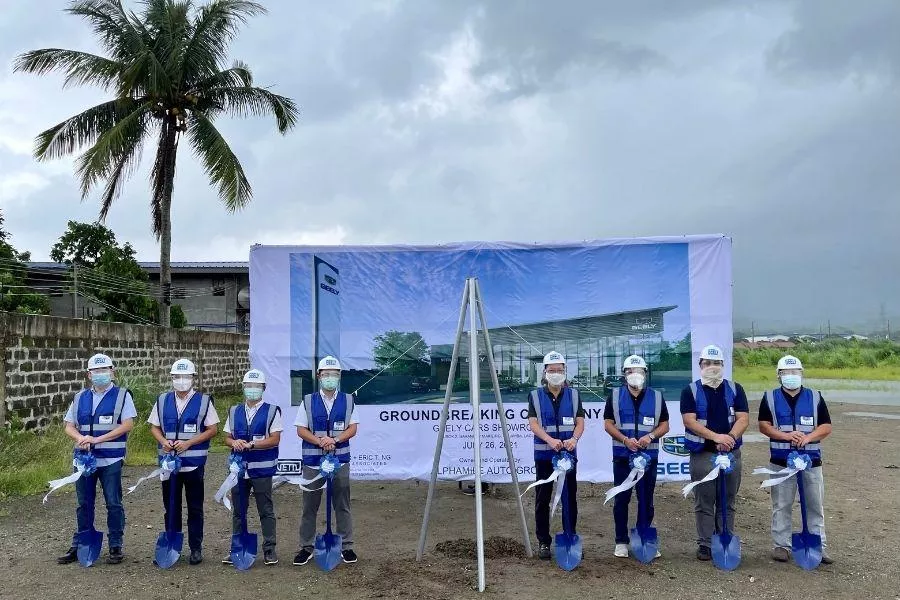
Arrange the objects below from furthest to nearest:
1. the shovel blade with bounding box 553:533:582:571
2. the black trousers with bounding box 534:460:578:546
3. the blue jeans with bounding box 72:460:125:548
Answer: the black trousers with bounding box 534:460:578:546 < the blue jeans with bounding box 72:460:125:548 < the shovel blade with bounding box 553:533:582:571

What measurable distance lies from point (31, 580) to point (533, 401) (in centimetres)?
426

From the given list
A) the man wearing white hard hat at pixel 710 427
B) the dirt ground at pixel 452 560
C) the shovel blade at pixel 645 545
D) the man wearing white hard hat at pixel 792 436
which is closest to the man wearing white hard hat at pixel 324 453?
the dirt ground at pixel 452 560

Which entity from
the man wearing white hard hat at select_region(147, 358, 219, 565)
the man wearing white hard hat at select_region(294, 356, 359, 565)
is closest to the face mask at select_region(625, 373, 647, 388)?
the man wearing white hard hat at select_region(294, 356, 359, 565)

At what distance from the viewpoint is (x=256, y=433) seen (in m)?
6.14

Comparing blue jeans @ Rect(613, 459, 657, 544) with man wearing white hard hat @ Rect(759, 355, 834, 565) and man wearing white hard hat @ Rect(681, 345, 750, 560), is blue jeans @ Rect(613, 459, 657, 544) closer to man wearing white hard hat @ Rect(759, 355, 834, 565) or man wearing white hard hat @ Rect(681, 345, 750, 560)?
man wearing white hard hat @ Rect(681, 345, 750, 560)

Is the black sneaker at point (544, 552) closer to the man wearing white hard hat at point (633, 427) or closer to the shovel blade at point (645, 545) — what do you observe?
the man wearing white hard hat at point (633, 427)

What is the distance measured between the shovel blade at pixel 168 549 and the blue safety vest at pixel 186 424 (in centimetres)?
59

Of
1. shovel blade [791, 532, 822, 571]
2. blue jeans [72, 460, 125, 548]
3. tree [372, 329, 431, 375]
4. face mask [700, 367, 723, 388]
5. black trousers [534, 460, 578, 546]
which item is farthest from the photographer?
tree [372, 329, 431, 375]

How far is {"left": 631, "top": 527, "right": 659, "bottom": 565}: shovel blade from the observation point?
6.14m

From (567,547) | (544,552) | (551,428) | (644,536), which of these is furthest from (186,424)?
(644,536)

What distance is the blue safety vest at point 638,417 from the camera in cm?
626

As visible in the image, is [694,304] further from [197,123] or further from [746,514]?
[197,123]

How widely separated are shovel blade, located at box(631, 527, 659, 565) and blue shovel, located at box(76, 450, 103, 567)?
4479mm

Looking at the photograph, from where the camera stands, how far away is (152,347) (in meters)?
15.0
